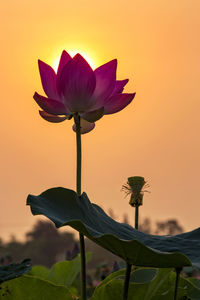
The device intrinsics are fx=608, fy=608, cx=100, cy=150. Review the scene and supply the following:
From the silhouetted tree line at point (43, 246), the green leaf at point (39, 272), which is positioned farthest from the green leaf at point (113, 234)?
the silhouetted tree line at point (43, 246)

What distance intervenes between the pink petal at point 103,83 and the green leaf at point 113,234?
0.23 metres

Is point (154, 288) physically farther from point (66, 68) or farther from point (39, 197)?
point (66, 68)

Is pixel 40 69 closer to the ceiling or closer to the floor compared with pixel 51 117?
closer to the ceiling

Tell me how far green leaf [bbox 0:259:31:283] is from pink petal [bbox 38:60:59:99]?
39cm

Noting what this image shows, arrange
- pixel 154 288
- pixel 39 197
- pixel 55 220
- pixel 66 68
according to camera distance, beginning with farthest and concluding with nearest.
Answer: pixel 154 288, pixel 66 68, pixel 39 197, pixel 55 220

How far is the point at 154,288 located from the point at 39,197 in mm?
421

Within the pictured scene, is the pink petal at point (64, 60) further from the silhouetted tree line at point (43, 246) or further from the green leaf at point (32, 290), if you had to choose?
the silhouetted tree line at point (43, 246)

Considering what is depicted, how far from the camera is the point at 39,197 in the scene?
50.9 inches

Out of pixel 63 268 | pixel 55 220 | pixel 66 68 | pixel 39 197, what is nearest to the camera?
pixel 55 220

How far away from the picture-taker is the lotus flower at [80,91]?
4.53ft

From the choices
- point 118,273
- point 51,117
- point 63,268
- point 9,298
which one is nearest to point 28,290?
point 9,298

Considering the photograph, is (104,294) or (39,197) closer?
(39,197)

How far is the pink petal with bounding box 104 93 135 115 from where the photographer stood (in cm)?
142


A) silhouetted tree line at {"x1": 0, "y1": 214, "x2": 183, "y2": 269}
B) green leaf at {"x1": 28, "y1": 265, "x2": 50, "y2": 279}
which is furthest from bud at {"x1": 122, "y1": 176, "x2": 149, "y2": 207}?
silhouetted tree line at {"x1": 0, "y1": 214, "x2": 183, "y2": 269}
